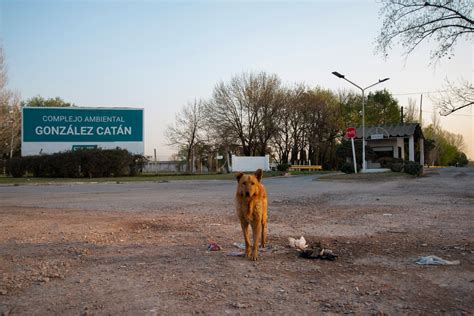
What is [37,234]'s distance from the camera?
7.93 metres

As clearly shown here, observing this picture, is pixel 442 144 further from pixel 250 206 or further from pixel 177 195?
pixel 250 206

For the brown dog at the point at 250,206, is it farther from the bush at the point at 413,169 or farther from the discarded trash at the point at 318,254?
the bush at the point at 413,169

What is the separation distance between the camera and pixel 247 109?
51219mm

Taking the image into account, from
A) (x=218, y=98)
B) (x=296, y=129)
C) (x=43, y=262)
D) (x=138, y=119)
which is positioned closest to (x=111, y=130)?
(x=138, y=119)

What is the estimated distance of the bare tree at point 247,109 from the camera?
50969 millimetres

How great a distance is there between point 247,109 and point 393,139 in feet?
58.4

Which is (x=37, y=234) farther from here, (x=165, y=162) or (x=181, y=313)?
(x=165, y=162)

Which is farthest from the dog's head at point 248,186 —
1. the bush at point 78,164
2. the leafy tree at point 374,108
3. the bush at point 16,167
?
the leafy tree at point 374,108

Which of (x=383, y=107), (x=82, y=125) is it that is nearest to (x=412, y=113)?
(x=383, y=107)

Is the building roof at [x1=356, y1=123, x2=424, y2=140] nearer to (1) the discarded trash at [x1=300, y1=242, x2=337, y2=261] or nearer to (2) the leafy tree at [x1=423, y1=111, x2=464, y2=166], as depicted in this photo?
(2) the leafy tree at [x1=423, y1=111, x2=464, y2=166]

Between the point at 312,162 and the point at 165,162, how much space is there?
79.7ft

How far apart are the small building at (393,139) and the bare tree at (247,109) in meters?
10.7

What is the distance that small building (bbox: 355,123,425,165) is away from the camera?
4909cm

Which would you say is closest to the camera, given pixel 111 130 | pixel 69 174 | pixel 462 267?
pixel 462 267
